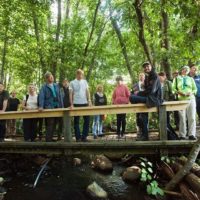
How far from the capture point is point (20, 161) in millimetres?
10703

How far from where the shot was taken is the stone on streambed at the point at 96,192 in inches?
303

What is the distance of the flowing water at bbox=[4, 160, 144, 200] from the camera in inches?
309

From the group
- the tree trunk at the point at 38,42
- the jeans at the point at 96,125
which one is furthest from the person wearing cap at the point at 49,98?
the tree trunk at the point at 38,42

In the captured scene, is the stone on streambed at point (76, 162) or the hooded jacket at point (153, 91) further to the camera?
the stone on streambed at point (76, 162)

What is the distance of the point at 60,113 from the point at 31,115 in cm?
80

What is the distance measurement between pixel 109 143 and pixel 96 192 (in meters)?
1.19

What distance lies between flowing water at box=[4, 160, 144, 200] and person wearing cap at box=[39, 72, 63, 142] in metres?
1.30

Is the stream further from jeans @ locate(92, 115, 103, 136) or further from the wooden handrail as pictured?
the wooden handrail

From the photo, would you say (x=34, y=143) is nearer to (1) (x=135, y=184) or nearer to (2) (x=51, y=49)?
(1) (x=135, y=184)

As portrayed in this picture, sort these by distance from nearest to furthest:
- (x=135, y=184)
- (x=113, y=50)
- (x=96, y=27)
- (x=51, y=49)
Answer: (x=135, y=184), (x=51, y=49), (x=96, y=27), (x=113, y=50)

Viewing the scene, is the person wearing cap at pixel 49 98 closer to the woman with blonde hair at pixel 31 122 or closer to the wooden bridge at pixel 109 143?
the wooden bridge at pixel 109 143

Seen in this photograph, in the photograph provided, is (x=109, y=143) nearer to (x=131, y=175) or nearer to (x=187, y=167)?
(x=131, y=175)

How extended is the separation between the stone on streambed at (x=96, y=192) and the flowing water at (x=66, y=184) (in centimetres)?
12

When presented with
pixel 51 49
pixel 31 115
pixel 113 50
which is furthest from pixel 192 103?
pixel 113 50
